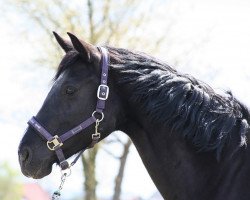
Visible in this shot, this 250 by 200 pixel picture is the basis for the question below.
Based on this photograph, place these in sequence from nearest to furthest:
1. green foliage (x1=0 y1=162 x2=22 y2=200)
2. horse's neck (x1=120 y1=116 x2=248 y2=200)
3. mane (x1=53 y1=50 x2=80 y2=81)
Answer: horse's neck (x1=120 y1=116 x2=248 y2=200) → mane (x1=53 y1=50 x2=80 y2=81) → green foliage (x1=0 y1=162 x2=22 y2=200)

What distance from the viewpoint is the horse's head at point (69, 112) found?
4.81m

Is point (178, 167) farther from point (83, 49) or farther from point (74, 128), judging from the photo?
point (83, 49)

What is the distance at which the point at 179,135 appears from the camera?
15.3 ft

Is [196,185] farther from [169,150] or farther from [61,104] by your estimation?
[61,104]

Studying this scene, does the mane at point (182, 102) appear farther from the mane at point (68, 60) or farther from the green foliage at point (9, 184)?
the green foliage at point (9, 184)

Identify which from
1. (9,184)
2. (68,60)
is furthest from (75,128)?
(9,184)

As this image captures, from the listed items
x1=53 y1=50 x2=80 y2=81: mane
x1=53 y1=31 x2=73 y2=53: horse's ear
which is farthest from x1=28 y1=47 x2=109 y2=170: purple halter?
x1=53 y1=31 x2=73 y2=53: horse's ear

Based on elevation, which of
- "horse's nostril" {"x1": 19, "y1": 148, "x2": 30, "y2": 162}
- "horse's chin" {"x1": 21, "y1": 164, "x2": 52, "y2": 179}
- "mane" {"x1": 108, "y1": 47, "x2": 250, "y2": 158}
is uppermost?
"mane" {"x1": 108, "y1": 47, "x2": 250, "y2": 158}

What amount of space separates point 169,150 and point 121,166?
55.5 ft

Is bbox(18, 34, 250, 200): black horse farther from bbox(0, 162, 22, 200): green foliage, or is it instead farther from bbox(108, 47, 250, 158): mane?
bbox(0, 162, 22, 200): green foliage

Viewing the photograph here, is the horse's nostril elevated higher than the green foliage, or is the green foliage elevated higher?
the horse's nostril

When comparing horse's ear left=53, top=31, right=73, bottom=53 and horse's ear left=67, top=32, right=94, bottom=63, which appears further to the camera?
horse's ear left=53, top=31, right=73, bottom=53

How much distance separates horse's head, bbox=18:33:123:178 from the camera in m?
4.81

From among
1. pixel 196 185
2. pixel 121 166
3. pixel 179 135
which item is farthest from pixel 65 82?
pixel 121 166
